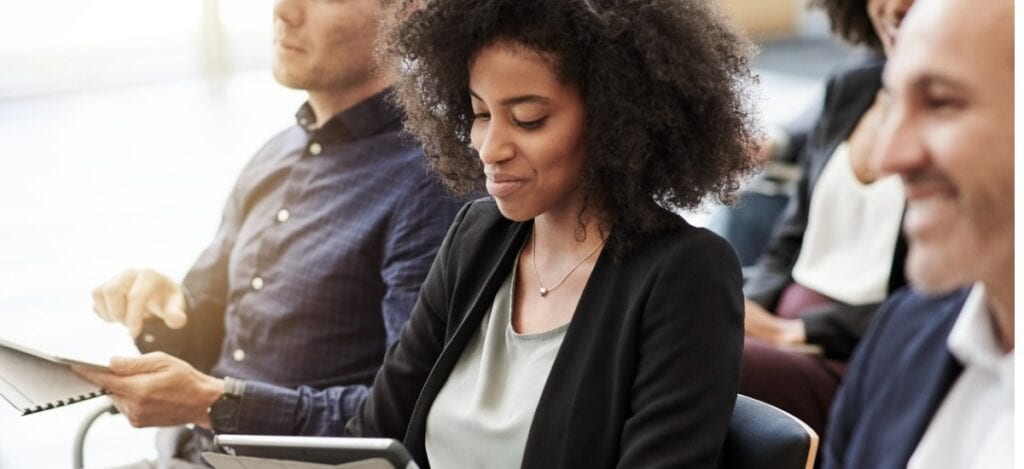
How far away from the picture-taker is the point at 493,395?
1.59m

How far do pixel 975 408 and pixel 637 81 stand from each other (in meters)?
0.56

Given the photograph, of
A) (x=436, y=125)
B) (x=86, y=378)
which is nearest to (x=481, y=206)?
(x=436, y=125)

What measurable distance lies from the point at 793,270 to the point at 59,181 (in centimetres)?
230

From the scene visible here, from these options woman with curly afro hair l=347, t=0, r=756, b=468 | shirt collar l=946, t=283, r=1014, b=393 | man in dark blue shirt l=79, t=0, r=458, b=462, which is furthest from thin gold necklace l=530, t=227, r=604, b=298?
shirt collar l=946, t=283, r=1014, b=393

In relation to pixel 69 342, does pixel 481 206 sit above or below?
above

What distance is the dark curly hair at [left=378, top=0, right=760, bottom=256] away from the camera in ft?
4.83

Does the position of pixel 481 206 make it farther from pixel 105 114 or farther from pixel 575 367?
pixel 105 114

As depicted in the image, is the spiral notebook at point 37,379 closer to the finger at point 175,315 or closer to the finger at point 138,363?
Result: the finger at point 138,363

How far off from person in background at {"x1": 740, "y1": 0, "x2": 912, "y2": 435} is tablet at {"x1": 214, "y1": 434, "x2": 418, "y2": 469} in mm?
1107

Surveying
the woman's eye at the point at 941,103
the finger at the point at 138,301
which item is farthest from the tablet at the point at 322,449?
the finger at the point at 138,301

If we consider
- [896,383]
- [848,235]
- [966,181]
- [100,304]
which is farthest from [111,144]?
[966,181]

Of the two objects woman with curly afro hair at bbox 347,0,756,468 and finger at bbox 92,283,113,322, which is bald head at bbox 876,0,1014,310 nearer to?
woman with curly afro hair at bbox 347,0,756,468

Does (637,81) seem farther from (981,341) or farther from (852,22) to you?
(852,22)

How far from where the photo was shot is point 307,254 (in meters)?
1.97
